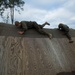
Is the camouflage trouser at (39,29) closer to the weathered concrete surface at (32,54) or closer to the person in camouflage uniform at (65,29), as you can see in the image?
the weathered concrete surface at (32,54)

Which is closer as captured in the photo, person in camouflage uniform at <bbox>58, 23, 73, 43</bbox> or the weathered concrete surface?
the weathered concrete surface

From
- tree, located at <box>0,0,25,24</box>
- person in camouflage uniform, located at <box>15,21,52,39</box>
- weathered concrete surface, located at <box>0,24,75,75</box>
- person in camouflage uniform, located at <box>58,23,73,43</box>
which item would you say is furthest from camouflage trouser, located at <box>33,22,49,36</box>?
tree, located at <box>0,0,25,24</box>

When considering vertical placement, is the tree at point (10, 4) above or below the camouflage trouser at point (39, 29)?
below

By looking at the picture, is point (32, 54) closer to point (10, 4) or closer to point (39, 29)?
point (39, 29)

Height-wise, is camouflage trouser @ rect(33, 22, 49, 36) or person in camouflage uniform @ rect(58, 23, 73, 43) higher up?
camouflage trouser @ rect(33, 22, 49, 36)

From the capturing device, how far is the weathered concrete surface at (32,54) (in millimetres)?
5297

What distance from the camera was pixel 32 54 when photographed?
5824mm

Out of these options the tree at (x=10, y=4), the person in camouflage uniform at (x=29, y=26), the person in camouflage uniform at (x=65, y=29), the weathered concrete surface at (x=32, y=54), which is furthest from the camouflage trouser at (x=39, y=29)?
the tree at (x=10, y=4)

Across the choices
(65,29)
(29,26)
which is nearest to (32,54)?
(29,26)

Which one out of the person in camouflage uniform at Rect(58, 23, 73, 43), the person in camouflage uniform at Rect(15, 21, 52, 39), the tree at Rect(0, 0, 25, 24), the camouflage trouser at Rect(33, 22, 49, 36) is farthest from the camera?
the tree at Rect(0, 0, 25, 24)

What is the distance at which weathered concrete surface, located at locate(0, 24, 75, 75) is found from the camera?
530 cm

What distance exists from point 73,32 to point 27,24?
2.48 metres

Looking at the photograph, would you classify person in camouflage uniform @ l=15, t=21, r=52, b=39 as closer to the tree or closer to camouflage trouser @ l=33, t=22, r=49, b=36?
camouflage trouser @ l=33, t=22, r=49, b=36

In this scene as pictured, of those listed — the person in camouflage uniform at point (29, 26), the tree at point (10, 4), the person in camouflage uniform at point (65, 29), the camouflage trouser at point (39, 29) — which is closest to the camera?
the person in camouflage uniform at point (29, 26)
